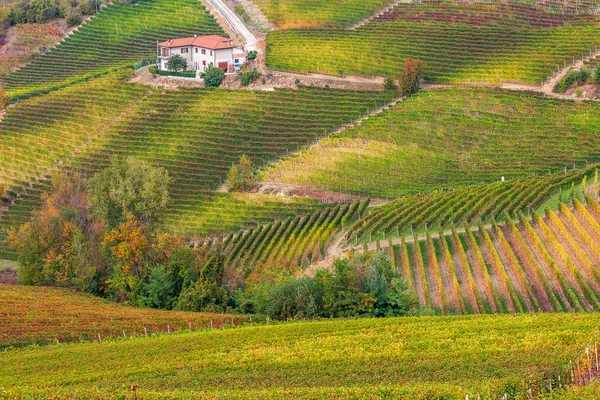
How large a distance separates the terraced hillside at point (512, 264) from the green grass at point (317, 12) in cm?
5379

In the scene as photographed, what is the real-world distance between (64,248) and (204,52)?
39871 mm

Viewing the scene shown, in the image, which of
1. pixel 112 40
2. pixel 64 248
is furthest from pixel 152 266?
pixel 112 40

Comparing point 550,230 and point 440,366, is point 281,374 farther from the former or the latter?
point 550,230

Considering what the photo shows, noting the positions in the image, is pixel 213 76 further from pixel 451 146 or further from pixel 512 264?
pixel 512 264

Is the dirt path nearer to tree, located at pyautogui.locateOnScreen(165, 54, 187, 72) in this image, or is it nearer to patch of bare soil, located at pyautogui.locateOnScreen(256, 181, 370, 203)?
tree, located at pyautogui.locateOnScreen(165, 54, 187, 72)

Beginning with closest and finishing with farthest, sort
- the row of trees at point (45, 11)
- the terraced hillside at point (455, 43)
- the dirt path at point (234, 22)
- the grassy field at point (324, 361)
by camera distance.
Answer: the grassy field at point (324, 361), the terraced hillside at point (455, 43), the dirt path at point (234, 22), the row of trees at point (45, 11)

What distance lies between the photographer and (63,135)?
290 ft

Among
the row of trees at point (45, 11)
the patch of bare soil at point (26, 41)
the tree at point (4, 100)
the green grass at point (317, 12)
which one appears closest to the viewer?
the tree at point (4, 100)

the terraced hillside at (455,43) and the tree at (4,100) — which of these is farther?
the tree at (4,100)

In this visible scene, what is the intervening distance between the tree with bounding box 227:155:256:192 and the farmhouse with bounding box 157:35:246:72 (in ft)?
80.1

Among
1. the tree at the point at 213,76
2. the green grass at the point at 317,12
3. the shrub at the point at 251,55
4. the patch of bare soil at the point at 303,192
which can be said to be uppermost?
the green grass at the point at 317,12

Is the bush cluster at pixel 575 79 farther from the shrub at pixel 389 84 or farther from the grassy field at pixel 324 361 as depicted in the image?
the grassy field at pixel 324 361

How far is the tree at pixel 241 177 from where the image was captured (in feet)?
242

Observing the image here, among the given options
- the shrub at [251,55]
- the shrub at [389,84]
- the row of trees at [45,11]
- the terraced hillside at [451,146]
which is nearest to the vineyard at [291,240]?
the terraced hillside at [451,146]
